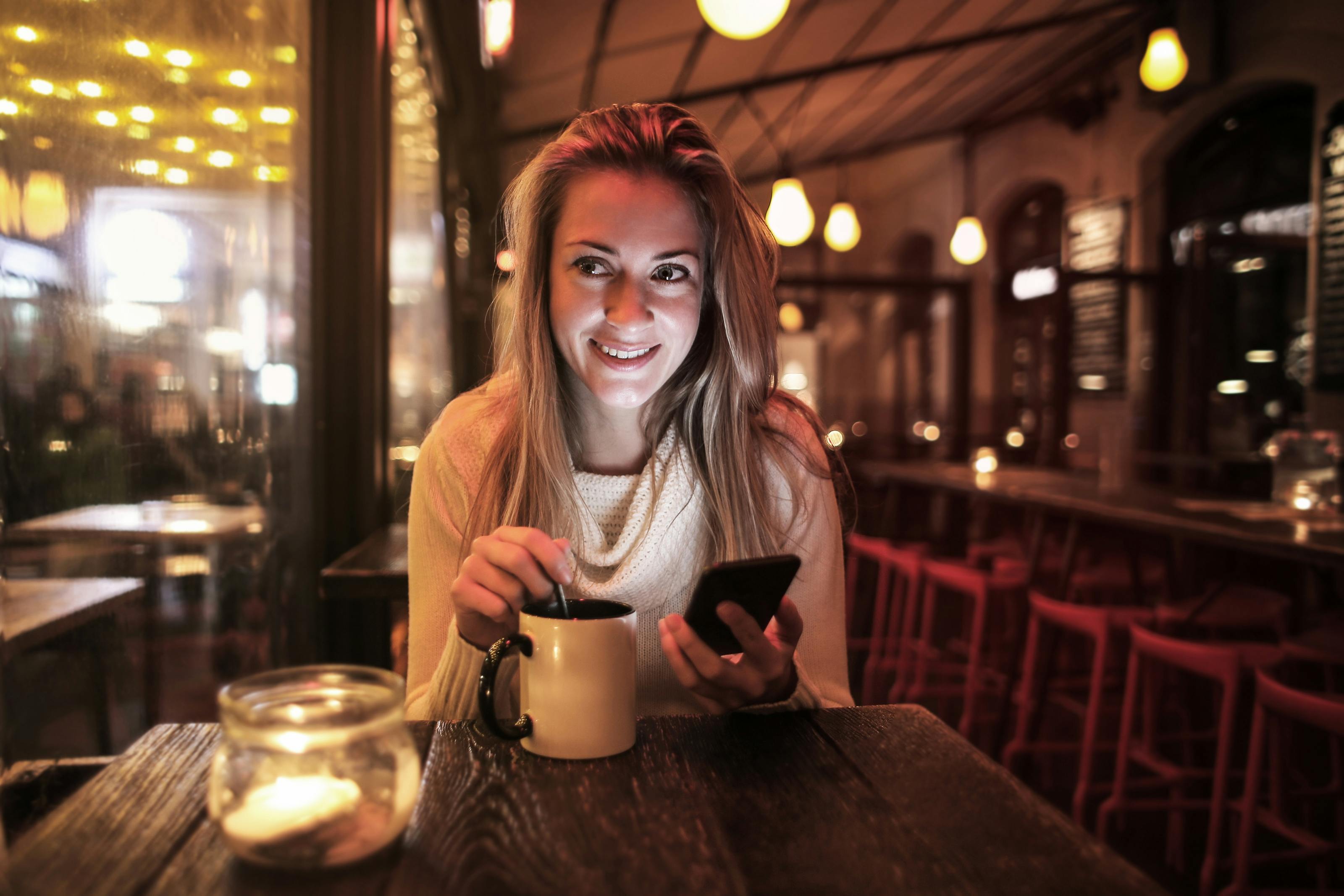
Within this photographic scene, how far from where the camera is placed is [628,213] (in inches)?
49.7

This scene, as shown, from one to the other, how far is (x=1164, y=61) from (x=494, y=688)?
4.06 meters

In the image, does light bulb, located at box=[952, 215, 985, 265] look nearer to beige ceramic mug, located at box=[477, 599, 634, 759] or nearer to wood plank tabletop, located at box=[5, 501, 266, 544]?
wood plank tabletop, located at box=[5, 501, 266, 544]

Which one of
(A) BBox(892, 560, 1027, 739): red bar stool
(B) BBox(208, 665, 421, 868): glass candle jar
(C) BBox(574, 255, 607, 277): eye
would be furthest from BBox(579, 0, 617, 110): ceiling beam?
(B) BBox(208, 665, 421, 868): glass candle jar

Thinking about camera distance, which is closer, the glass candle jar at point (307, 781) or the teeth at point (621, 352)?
the glass candle jar at point (307, 781)

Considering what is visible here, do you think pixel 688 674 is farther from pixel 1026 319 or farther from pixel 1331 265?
pixel 1026 319

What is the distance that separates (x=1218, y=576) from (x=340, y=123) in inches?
130

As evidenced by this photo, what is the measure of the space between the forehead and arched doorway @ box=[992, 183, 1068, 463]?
560 centimetres

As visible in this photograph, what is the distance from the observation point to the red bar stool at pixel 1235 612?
2346 mm

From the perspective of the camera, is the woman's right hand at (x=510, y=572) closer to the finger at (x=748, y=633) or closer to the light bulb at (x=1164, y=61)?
the finger at (x=748, y=633)

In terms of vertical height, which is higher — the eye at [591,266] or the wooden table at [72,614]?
the eye at [591,266]

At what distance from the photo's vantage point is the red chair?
159cm

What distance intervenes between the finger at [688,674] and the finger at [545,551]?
0.37ft

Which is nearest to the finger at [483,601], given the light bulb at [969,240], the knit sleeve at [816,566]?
the knit sleeve at [816,566]

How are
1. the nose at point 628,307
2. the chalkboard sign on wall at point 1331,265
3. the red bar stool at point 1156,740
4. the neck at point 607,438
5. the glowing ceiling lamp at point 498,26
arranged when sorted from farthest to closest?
1. the chalkboard sign on wall at point 1331,265
2. the glowing ceiling lamp at point 498,26
3. the red bar stool at point 1156,740
4. the neck at point 607,438
5. the nose at point 628,307
